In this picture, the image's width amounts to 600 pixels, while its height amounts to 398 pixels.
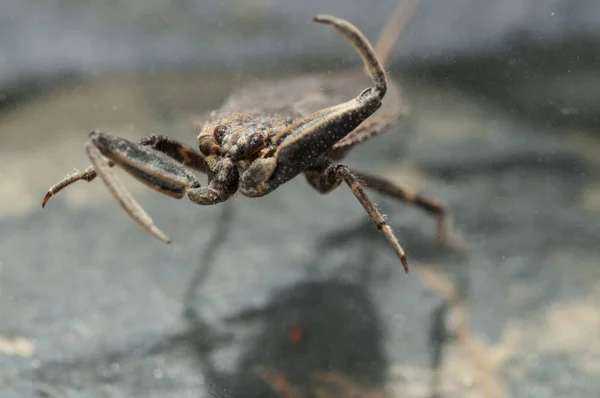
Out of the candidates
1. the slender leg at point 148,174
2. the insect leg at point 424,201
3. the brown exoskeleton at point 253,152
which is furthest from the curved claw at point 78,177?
the insect leg at point 424,201

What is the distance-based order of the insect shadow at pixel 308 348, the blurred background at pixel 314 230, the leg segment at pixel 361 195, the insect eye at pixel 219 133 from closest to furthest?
the leg segment at pixel 361 195 → the insect eye at pixel 219 133 → the insect shadow at pixel 308 348 → the blurred background at pixel 314 230

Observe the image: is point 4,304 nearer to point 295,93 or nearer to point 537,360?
point 295,93

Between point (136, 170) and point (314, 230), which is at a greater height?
point (136, 170)

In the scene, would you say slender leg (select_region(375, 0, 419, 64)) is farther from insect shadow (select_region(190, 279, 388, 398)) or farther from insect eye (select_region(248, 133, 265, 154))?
insect shadow (select_region(190, 279, 388, 398))

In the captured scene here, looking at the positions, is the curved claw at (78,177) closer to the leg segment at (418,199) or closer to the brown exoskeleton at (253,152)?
the brown exoskeleton at (253,152)

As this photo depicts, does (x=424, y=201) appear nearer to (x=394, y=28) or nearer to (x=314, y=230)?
(x=314, y=230)

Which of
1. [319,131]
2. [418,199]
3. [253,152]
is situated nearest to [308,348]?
[418,199]
